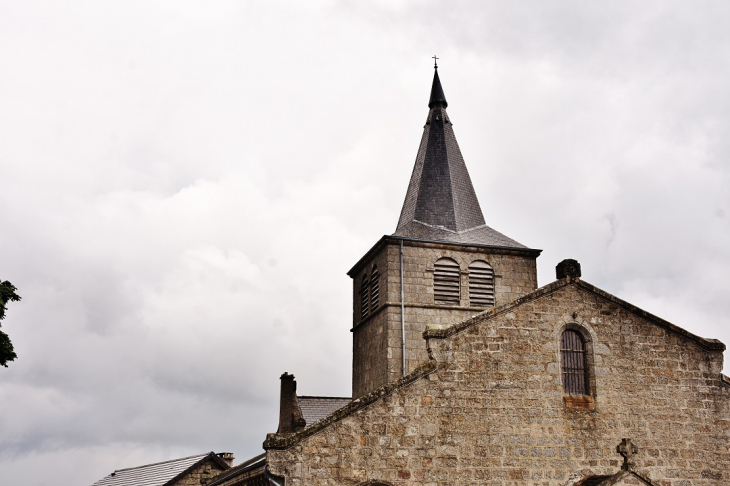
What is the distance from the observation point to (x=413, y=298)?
24469 mm

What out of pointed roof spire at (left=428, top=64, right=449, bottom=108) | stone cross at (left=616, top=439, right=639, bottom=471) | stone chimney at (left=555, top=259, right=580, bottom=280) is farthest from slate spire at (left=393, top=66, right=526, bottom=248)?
stone cross at (left=616, top=439, right=639, bottom=471)

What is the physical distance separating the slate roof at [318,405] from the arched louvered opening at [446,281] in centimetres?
480

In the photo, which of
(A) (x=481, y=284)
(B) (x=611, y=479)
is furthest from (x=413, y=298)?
(B) (x=611, y=479)

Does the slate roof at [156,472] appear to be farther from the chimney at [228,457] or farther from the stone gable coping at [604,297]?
the stone gable coping at [604,297]

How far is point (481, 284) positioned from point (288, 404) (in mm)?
7528

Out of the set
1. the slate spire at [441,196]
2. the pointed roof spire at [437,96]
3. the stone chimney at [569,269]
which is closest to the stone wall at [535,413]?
the stone chimney at [569,269]

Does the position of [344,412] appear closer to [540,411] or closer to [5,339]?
[540,411]

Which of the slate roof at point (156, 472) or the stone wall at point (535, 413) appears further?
the slate roof at point (156, 472)

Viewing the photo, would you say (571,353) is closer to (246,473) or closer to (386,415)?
(386,415)

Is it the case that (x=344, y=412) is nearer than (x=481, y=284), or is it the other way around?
(x=344, y=412)

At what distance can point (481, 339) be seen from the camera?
52.6 feet

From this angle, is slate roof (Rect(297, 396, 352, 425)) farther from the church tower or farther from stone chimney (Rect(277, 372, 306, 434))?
the church tower

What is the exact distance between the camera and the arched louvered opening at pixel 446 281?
81.6 feet

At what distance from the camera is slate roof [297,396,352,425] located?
2566 cm
